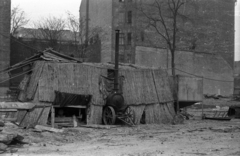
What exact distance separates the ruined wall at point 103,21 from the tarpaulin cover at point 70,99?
33.8 metres

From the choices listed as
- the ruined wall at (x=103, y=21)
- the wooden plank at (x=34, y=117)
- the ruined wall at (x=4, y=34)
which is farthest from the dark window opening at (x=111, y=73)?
the ruined wall at (x=103, y=21)

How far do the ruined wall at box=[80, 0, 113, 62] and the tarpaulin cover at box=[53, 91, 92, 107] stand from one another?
3380 centimetres

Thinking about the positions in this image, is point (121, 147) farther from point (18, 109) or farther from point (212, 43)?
point (212, 43)

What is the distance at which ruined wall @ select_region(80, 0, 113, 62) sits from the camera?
193 ft

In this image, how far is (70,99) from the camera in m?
23.8

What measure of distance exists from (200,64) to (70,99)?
39.9m

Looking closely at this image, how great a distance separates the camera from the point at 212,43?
212ft

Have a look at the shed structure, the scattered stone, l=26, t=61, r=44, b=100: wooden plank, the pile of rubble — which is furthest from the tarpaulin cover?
the scattered stone

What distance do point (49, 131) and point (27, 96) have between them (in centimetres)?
397

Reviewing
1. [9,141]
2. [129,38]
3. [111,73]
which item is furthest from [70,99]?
[129,38]

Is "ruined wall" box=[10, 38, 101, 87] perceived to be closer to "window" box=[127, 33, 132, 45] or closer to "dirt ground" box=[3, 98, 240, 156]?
"window" box=[127, 33, 132, 45]

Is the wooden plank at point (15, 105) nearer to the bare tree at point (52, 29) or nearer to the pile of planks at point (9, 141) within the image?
the pile of planks at point (9, 141)

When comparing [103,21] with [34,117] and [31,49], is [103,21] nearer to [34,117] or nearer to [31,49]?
[31,49]

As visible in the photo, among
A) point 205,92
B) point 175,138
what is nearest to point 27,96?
point 175,138
